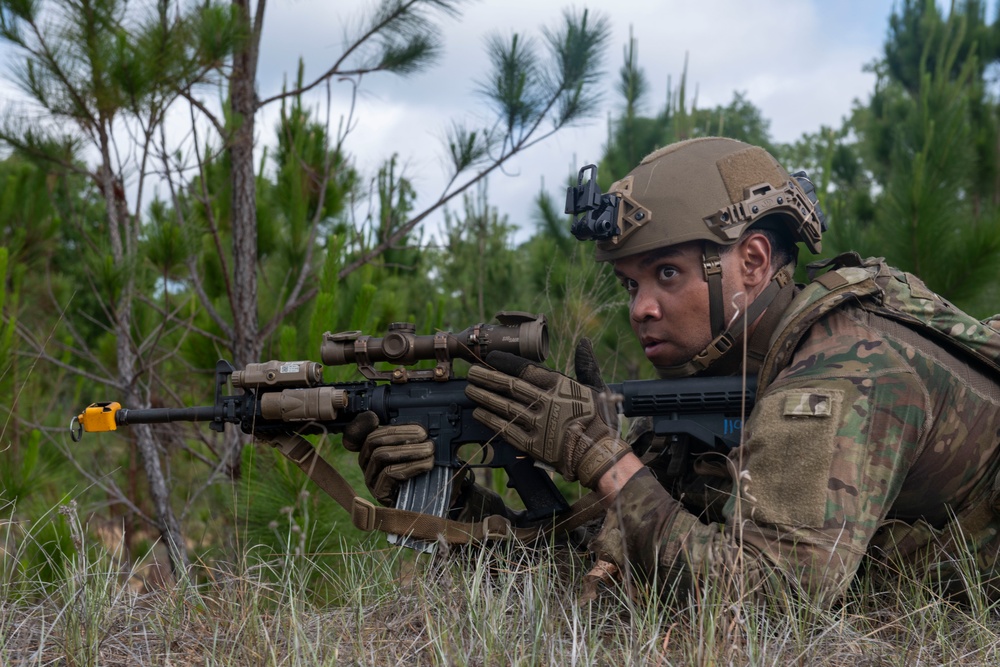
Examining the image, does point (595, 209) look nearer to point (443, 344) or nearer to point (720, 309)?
point (720, 309)

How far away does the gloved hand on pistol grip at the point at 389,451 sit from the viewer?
3463 millimetres

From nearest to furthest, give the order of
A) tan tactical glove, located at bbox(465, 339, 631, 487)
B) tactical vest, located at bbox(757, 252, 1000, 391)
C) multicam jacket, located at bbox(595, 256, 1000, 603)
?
multicam jacket, located at bbox(595, 256, 1000, 603) → tactical vest, located at bbox(757, 252, 1000, 391) → tan tactical glove, located at bbox(465, 339, 631, 487)

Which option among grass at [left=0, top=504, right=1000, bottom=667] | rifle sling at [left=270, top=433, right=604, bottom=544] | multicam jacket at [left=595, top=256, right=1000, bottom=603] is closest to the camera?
grass at [left=0, top=504, right=1000, bottom=667]

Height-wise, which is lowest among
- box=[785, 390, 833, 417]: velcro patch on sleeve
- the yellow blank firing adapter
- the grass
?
Result: the grass

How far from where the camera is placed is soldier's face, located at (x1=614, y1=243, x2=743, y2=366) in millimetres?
3240

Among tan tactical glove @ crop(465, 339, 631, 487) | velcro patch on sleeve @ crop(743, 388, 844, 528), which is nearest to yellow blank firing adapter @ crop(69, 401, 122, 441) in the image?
tan tactical glove @ crop(465, 339, 631, 487)

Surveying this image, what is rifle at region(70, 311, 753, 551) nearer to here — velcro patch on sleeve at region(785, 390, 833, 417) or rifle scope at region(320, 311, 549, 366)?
rifle scope at region(320, 311, 549, 366)

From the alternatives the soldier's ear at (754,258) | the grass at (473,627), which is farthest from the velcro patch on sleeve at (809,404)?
the soldier's ear at (754,258)

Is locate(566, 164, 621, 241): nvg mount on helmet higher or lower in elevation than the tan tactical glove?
higher

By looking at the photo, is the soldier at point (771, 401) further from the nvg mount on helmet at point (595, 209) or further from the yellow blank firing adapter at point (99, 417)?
the yellow blank firing adapter at point (99, 417)

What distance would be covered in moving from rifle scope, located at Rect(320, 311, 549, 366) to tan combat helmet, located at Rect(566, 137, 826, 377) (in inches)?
15.2

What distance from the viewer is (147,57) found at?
4.68 metres

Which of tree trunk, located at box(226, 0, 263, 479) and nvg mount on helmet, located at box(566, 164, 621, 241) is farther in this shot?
tree trunk, located at box(226, 0, 263, 479)

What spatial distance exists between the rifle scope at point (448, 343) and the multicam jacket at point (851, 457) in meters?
0.68
